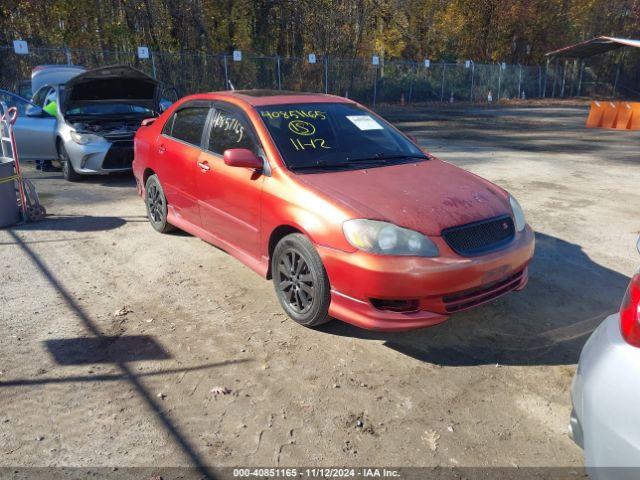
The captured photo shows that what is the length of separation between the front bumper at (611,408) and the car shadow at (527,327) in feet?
4.69

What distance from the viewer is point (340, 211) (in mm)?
3547

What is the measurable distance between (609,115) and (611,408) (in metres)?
19.6

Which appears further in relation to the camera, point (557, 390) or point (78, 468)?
point (557, 390)

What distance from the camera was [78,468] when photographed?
2598 mm

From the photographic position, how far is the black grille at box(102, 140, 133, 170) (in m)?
8.16

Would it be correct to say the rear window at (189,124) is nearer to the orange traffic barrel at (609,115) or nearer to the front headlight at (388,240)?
the front headlight at (388,240)

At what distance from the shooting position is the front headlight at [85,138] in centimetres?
809

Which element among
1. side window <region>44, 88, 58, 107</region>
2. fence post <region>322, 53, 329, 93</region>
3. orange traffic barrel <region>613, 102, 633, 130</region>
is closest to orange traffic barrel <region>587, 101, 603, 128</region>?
orange traffic barrel <region>613, 102, 633, 130</region>

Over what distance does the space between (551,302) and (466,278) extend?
1405 millimetres

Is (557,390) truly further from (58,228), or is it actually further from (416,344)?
(58,228)

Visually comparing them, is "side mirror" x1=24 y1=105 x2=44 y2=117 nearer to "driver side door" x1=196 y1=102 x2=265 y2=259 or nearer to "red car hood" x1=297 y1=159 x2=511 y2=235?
"driver side door" x1=196 y1=102 x2=265 y2=259

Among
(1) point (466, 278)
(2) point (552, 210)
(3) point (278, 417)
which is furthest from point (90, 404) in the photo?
(2) point (552, 210)

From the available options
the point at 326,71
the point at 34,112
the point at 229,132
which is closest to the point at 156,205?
the point at 229,132

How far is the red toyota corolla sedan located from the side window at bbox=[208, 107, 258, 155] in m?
0.01
